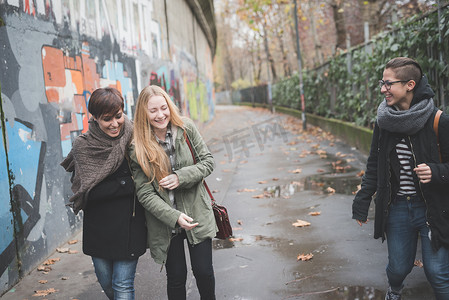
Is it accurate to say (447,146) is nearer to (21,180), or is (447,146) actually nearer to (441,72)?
(441,72)

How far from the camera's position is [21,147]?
4.62 m

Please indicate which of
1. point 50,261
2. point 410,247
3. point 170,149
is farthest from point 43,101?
point 410,247

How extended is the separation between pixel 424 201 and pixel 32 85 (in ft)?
13.3

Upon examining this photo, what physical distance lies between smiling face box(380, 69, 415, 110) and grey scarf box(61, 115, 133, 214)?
5.66ft

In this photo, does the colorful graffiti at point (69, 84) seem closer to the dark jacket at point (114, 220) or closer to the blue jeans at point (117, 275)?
the dark jacket at point (114, 220)

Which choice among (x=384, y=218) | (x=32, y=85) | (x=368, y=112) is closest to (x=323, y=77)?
(x=368, y=112)

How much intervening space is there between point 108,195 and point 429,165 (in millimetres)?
1995

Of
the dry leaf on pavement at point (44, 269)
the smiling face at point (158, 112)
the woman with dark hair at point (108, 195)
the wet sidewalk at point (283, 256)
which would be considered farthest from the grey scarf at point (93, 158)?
the dry leaf on pavement at point (44, 269)

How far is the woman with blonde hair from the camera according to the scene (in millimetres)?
2877

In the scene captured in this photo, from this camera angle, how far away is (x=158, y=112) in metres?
2.94

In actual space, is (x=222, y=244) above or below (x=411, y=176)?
below

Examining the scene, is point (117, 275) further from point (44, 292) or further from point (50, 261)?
point (50, 261)

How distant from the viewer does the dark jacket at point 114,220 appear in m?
2.88

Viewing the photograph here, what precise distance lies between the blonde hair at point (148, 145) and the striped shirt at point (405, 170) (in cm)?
152
